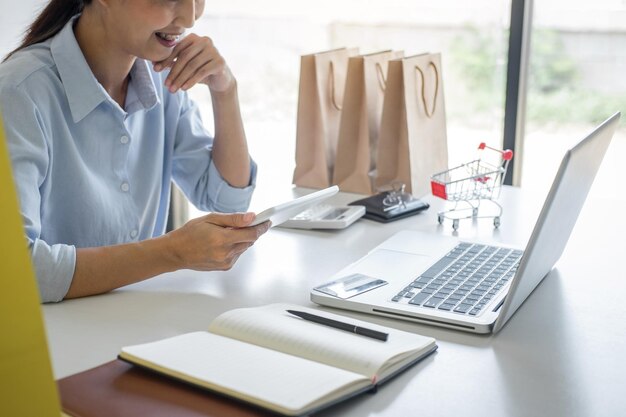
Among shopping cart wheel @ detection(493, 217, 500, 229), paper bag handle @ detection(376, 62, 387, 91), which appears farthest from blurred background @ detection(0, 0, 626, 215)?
shopping cart wheel @ detection(493, 217, 500, 229)

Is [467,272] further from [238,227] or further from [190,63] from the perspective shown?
[190,63]

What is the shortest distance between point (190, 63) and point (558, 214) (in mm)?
811

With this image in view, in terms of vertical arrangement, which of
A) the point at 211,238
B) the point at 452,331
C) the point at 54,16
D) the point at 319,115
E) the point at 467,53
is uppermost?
the point at 54,16

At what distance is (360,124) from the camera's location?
1988mm

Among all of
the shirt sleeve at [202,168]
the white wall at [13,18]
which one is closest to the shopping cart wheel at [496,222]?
the shirt sleeve at [202,168]

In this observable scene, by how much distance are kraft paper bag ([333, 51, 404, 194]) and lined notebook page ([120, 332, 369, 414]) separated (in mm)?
965

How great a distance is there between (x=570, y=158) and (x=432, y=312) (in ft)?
0.99

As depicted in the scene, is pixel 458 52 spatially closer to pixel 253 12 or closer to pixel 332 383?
pixel 253 12

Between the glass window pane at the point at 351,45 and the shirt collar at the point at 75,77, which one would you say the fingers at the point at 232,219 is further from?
the glass window pane at the point at 351,45

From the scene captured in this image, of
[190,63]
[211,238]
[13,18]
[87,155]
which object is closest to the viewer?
[211,238]

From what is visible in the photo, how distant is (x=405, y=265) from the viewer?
4.65 feet

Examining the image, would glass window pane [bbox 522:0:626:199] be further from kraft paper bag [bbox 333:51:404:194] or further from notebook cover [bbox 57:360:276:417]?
notebook cover [bbox 57:360:276:417]

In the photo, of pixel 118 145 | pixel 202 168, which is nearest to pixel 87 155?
pixel 118 145

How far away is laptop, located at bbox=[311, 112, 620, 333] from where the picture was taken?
113 cm
